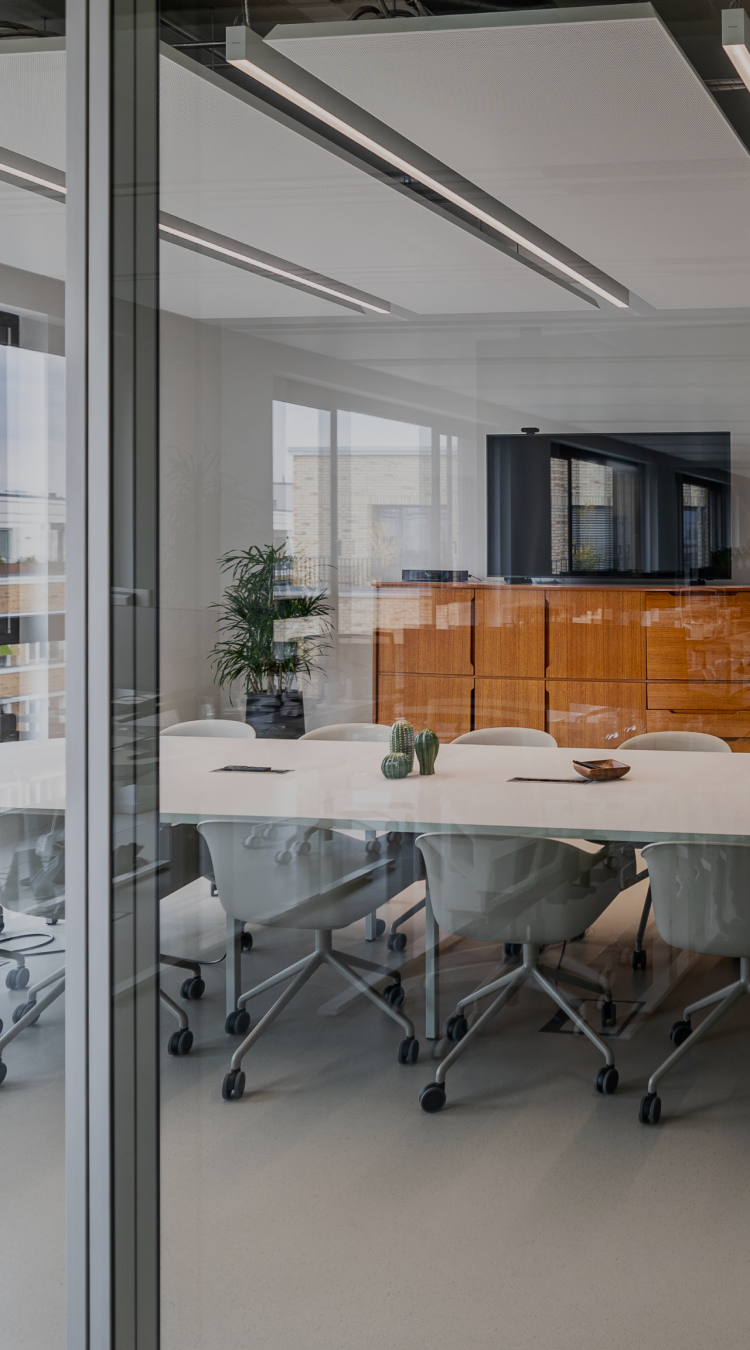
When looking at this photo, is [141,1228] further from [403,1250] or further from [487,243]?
[487,243]

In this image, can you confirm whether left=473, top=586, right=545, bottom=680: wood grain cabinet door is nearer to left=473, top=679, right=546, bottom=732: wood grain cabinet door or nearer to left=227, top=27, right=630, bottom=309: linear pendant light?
left=473, top=679, right=546, bottom=732: wood grain cabinet door

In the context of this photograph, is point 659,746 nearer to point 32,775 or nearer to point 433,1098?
point 433,1098

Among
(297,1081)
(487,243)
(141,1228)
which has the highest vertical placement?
(487,243)

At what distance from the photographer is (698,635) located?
1750 mm

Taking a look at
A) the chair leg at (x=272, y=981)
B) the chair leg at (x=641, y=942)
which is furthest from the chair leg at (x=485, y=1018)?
the chair leg at (x=272, y=981)

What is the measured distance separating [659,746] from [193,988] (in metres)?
0.89

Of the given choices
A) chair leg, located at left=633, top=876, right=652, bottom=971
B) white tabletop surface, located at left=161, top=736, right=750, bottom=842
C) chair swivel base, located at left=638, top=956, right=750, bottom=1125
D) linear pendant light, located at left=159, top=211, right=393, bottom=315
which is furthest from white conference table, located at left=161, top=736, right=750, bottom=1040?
linear pendant light, located at left=159, top=211, right=393, bottom=315

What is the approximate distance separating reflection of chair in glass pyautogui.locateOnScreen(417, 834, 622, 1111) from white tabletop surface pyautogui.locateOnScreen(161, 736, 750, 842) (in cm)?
4

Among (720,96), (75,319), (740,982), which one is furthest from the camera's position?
(75,319)

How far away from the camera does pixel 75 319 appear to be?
189cm

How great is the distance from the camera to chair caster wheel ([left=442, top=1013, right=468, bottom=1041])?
1871 millimetres

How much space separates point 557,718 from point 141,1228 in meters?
1.13

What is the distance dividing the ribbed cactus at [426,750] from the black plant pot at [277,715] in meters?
0.19

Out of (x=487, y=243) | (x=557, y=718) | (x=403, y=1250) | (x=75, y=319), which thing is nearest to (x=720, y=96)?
(x=487, y=243)
